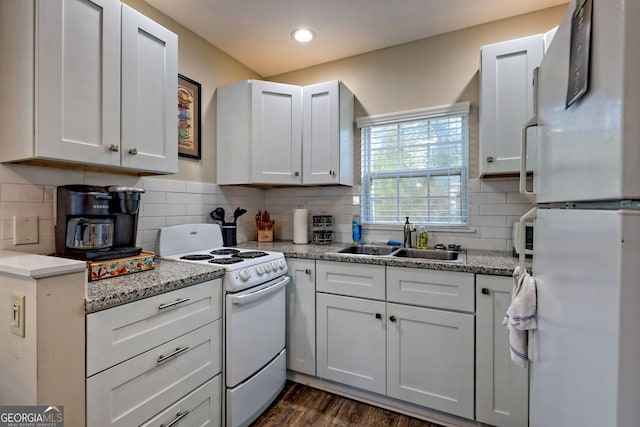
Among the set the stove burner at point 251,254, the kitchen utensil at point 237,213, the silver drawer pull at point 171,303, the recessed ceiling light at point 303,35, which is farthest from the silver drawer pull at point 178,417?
the recessed ceiling light at point 303,35

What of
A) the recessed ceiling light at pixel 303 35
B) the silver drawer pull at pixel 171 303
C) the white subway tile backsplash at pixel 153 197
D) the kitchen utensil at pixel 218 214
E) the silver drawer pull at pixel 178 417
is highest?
the recessed ceiling light at pixel 303 35

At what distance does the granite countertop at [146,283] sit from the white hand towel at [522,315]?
1.35 metres

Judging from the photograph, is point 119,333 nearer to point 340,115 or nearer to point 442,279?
point 442,279

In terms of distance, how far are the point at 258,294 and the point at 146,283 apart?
0.62m

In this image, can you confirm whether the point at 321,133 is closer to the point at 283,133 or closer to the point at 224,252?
the point at 283,133

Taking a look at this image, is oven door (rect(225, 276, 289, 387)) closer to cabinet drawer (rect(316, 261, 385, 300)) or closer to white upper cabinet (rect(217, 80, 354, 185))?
cabinet drawer (rect(316, 261, 385, 300))

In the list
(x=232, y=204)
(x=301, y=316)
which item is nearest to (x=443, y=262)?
(x=301, y=316)

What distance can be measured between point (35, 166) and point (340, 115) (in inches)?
73.9

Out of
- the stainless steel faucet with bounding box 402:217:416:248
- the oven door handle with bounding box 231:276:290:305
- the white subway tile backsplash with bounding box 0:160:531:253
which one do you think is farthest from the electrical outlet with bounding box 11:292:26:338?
the stainless steel faucet with bounding box 402:217:416:248

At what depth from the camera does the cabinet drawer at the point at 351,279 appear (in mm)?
1886

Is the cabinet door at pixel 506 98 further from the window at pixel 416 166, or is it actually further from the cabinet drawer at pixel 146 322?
the cabinet drawer at pixel 146 322

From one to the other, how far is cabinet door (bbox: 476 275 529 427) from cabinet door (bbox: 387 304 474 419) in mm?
53

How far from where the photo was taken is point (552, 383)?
83 cm

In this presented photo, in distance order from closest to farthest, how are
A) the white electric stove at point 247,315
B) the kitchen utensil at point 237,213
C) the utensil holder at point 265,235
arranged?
the white electric stove at point 247,315 < the kitchen utensil at point 237,213 < the utensil holder at point 265,235
